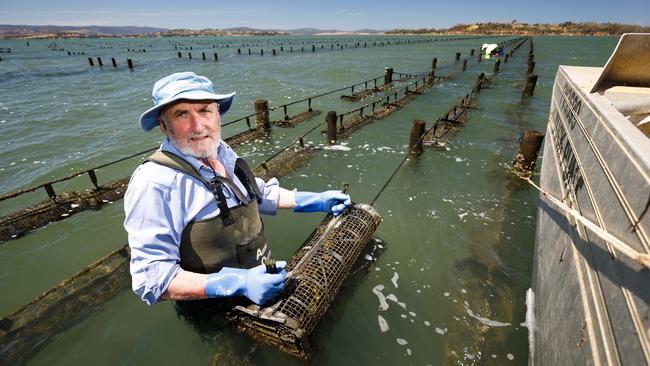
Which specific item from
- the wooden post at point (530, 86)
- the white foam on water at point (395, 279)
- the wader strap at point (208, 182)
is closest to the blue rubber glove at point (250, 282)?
the wader strap at point (208, 182)

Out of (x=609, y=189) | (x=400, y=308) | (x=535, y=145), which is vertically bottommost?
(x=400, y=308)

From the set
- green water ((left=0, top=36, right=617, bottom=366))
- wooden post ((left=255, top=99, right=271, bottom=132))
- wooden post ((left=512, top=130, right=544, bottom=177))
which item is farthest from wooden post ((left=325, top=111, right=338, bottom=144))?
wooden post ((left=512, top=130, right=544, bottom=177))

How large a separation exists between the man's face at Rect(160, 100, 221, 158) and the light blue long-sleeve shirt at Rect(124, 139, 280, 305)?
0.09 meters

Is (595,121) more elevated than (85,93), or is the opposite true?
(595,121)

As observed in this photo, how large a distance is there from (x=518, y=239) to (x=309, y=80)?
85.0ft

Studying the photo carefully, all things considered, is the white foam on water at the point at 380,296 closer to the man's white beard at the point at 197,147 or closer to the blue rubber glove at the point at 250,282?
the blue rubber glove at the point at 250,282

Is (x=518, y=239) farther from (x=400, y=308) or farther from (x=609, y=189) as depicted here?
(x=609, y=189)

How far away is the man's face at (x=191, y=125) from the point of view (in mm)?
2621

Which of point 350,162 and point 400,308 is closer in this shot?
point 400,308

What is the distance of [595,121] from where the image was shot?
3.71m

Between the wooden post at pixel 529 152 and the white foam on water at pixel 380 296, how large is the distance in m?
5.90

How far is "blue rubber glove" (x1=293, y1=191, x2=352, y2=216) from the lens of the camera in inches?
171

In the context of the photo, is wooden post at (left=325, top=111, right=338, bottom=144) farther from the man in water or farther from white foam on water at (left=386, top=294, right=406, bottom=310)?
the man in water

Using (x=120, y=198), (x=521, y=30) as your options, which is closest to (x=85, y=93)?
(x=120, y=198)
